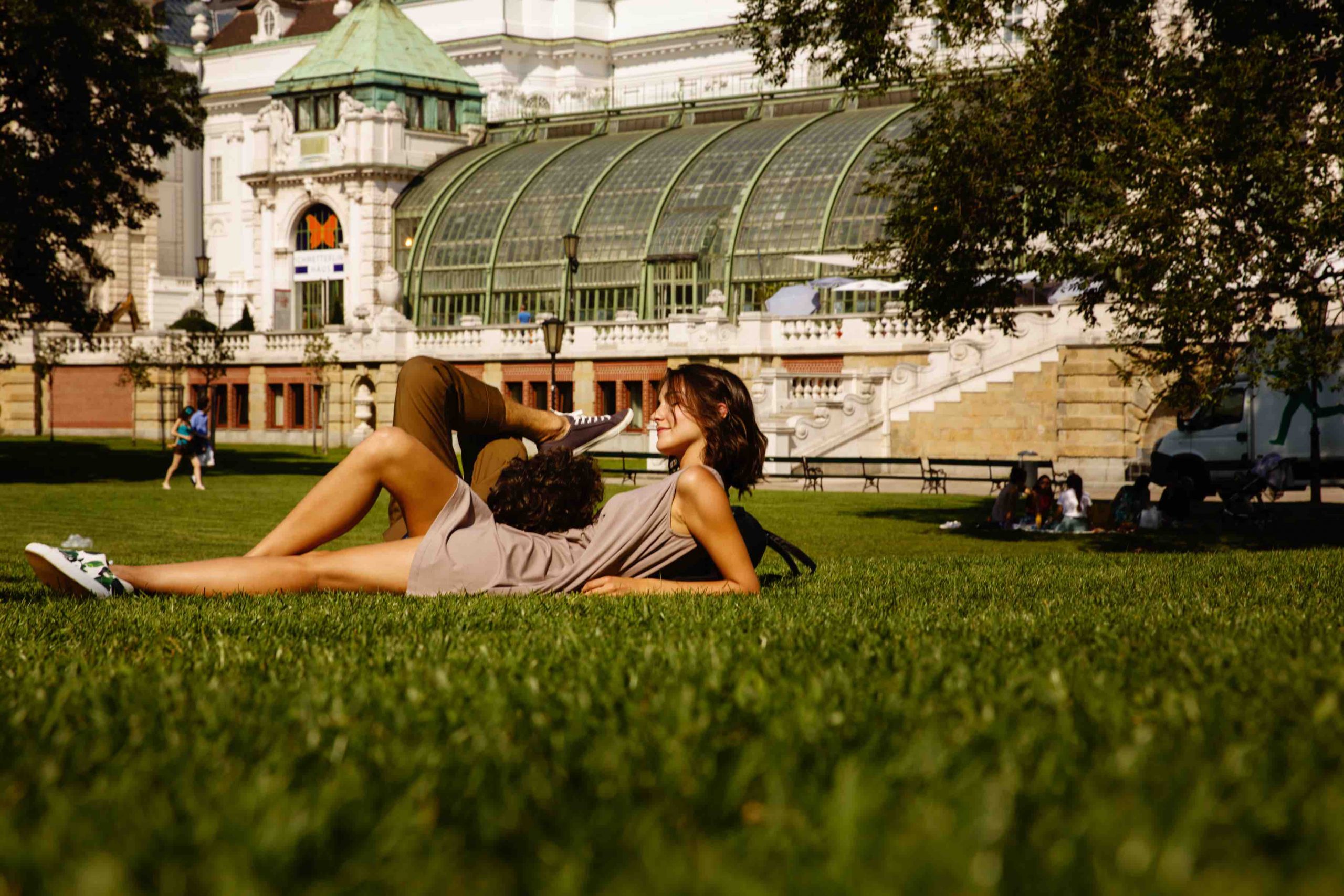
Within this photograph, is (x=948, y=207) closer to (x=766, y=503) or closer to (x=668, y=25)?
(x=766, y=503)

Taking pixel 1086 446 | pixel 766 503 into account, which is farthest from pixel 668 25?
pixel 766 503

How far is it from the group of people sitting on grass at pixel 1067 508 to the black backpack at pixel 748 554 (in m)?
13.9

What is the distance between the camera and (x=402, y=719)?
368cm

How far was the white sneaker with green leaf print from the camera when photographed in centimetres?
752

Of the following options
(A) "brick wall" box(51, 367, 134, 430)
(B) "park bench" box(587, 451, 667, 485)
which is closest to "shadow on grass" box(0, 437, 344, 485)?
(A) "brick wall" box(51, 367, 134, 430)

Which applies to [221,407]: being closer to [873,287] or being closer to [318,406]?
[318,406]

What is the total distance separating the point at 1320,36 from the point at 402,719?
15.4 metres

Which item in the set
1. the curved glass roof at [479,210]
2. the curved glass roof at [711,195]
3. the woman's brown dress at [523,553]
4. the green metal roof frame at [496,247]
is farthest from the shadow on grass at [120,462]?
the woman's brown dress at [523,553]

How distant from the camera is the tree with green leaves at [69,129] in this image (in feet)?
97.8

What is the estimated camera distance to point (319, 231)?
61.7 meters

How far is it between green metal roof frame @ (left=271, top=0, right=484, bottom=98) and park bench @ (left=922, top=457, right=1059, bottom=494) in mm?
35017

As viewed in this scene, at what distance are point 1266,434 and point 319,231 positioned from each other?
42.6m

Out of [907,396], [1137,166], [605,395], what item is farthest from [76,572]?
[605,395]

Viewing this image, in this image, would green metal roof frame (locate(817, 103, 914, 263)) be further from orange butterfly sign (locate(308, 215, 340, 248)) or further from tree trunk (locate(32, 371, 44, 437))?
tree trunk (locate(32, 371, 44, 437))
